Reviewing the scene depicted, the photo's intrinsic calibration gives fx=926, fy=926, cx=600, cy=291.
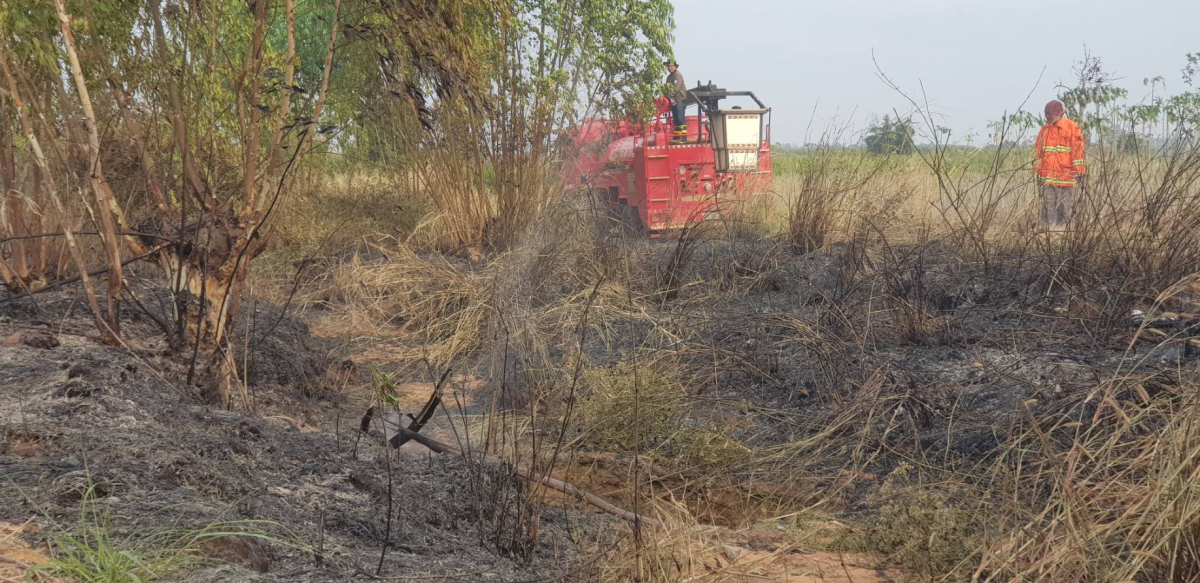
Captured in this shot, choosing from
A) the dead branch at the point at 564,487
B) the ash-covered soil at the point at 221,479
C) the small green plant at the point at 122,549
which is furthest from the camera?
the dead branch at the point at 564,487

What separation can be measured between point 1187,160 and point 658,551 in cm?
365

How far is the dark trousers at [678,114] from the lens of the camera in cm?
1179

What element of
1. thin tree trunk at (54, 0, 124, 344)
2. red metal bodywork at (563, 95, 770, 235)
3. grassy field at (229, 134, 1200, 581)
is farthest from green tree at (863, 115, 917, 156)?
thin tree trunk at (54, 0, 124, 344)

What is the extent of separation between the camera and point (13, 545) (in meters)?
2.13

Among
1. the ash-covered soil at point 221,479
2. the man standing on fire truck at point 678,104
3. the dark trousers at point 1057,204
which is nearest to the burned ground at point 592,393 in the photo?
the ash-covered soil at point 221,479

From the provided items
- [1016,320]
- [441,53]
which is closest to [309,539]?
[441,53]

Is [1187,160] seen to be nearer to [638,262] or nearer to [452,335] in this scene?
[638,262]

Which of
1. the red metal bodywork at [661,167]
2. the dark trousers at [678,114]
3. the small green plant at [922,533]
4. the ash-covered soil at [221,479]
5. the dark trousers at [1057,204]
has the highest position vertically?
the dark trousers at [678,114]

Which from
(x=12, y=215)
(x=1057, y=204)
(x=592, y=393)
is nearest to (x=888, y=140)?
(x=1057, y=204)

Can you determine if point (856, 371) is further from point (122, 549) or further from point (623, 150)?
point (623, 150)

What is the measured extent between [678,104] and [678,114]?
0.13 metres

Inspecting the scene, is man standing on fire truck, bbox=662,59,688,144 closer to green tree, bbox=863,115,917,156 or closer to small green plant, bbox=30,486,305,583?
green tree, bbox=863,115,917,156

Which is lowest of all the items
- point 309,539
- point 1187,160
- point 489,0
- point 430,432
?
point 430,432

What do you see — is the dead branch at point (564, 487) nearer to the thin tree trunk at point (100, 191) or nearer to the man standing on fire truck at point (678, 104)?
the thin tree trunk at point (100, 191)
